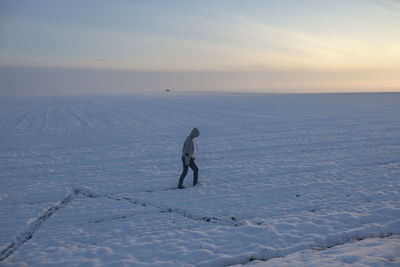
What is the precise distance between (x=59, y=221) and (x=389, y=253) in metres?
6.77

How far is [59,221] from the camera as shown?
21.1ft

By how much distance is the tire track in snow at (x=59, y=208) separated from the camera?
17.6 feet

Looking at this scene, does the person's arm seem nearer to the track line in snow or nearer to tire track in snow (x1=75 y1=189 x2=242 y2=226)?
tire track in snow (x1=75 y1=189 x2=242 y2=226)

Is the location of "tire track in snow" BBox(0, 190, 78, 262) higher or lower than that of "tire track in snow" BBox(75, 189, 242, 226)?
lower

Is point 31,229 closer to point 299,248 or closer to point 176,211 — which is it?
point 176,211

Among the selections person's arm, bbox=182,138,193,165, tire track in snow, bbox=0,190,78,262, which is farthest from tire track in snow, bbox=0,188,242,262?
person's arm, bbox=182,138,193,165

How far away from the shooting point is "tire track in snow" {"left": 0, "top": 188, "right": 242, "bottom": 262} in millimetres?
5379

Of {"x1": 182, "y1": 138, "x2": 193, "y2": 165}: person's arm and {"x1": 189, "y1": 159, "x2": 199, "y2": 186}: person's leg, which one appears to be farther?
{"x1": 189, "y1": 159, "x2": 199, "y2": 186}: person's leg

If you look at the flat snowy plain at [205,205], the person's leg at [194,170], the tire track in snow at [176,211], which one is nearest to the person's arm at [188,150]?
the person's leg at [194,170]

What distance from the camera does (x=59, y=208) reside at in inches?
281

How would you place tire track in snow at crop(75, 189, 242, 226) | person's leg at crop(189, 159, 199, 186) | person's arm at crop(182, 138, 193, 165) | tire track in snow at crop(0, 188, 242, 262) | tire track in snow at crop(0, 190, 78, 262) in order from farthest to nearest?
person's leg at crop(189, 159, 199, 186) < person's arm at crop(182, 138, 193, 165) < tire track in snow at crop(75, 189, 242, 226) < tire track in snow at crop(0, 188, 242, 262) < tire track in snow at crop(0, 190, 78, 262)

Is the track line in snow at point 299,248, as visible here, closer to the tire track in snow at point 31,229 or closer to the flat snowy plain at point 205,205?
the flat snowy plain at point 205,205

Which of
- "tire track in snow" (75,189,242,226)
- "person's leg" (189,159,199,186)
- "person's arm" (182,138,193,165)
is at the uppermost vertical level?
"person's arm" (182,138,193,165)

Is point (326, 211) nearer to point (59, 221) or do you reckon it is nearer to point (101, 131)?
point (59, 221)
